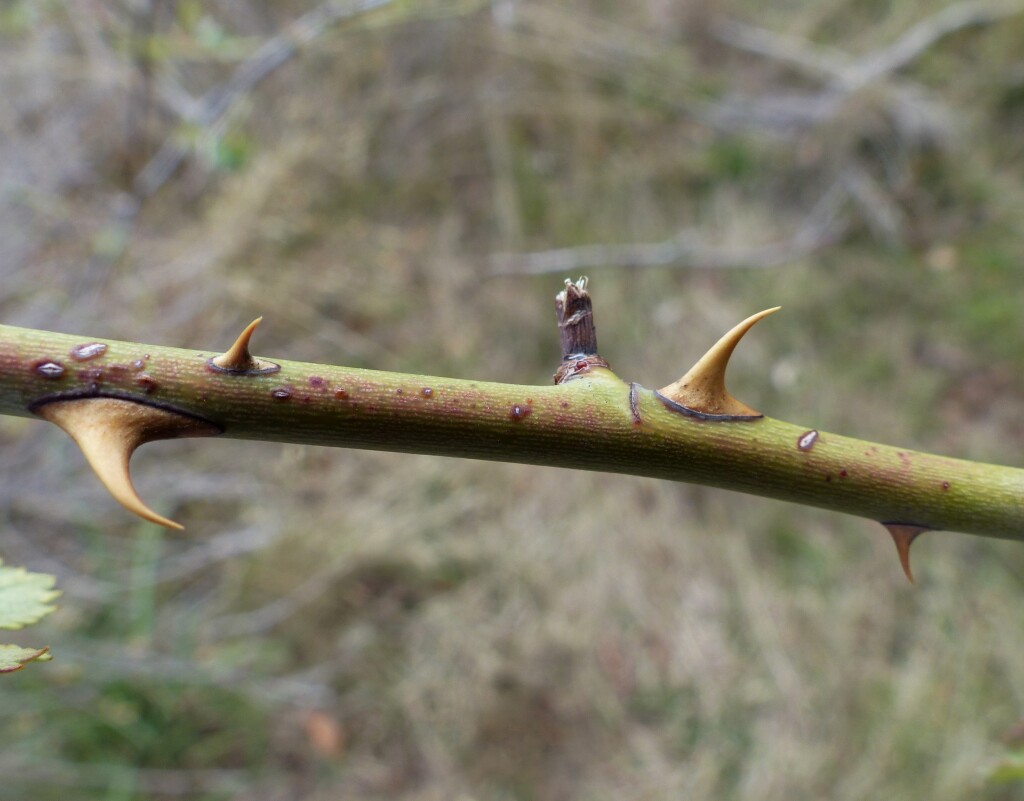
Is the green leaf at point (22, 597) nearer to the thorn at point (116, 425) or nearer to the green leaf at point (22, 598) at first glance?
the green leaf at point (22, 598)

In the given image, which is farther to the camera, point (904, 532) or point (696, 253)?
point (696, 253)

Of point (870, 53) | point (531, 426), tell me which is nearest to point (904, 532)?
point (531, 426)

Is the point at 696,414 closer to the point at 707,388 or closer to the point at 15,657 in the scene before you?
the point at 707,388

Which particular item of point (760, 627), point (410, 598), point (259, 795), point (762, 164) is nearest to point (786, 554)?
point (760, 627)

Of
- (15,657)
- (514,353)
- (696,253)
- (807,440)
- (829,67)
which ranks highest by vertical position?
(829,67)

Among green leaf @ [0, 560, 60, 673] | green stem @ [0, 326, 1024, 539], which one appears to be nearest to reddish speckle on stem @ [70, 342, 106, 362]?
green stem @ [0, 326, 1024, 539]

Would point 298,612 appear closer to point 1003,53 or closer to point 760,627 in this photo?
point 760,627

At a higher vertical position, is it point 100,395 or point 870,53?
point 870,53
